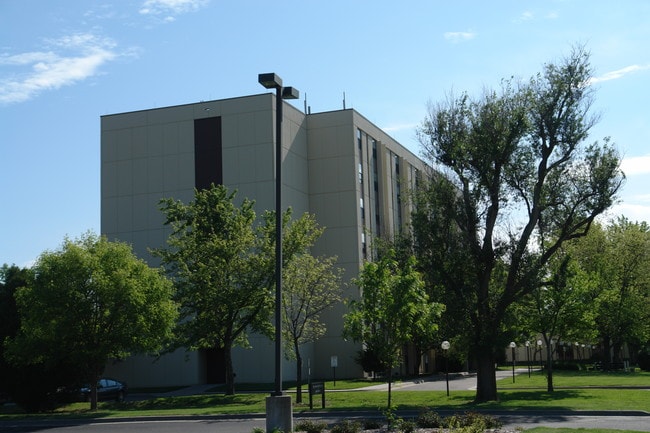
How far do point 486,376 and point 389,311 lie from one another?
8.61 meters

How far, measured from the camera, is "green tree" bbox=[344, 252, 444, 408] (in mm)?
23359

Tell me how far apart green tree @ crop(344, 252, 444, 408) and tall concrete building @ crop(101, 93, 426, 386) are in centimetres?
2702

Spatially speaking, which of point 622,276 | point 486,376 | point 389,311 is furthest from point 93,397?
point 622,276

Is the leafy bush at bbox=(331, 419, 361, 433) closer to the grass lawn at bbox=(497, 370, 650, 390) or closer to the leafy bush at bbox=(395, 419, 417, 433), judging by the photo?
the leafy bush at bbox=(395, 419, 417, 433)

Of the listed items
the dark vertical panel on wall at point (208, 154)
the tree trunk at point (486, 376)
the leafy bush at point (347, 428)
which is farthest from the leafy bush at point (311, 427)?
the dark vertical panel on wall at point (208, 154)

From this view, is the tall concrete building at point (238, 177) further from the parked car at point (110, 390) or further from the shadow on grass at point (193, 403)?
the shadow on grass at point (193, 403)

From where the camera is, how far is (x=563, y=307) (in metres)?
35.5

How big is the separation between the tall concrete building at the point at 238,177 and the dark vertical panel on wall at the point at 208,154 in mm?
73

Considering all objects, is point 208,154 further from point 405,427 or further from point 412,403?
point 405,427

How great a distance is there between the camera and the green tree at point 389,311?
76.6 ft

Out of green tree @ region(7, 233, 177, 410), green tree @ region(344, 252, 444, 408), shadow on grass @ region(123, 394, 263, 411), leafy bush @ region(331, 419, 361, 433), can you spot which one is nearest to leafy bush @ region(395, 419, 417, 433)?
leafy bush @ region(331, 419, 361, 433)

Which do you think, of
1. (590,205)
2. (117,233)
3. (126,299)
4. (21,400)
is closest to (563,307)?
(590,205)

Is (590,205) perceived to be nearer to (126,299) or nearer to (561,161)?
(561,161)

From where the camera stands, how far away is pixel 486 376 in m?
29.9
